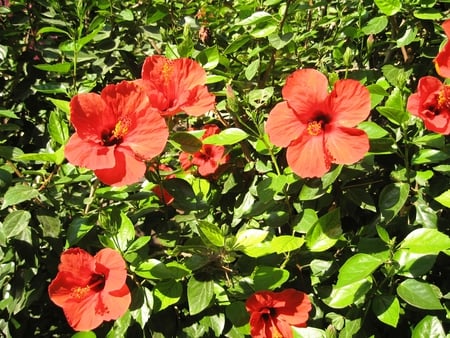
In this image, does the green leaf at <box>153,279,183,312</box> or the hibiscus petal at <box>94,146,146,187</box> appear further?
the green leaf at <box>153,279,183,312</box>

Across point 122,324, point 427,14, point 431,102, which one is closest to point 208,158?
point 122,324

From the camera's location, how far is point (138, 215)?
1492mm

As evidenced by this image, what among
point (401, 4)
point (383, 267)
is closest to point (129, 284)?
point (383, 267)

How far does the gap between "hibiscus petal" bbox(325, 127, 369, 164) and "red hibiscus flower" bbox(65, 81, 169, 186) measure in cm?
41

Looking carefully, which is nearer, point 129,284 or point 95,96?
point 95,96

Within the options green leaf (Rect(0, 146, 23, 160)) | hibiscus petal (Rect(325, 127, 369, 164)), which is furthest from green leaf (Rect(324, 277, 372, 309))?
green leaf (Rect(0, 146, 23, 160))

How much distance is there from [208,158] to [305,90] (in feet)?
1.63

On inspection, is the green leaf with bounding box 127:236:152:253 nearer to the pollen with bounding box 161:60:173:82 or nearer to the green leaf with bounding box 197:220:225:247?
the green leaf with bounding box 197:220:225:247

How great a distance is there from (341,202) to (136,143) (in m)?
0.68

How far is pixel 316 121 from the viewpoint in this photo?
131 centimetres

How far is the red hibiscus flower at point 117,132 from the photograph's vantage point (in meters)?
1.19

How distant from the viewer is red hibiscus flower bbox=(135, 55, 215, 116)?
1.29 m

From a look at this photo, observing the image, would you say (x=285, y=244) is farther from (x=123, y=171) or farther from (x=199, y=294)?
(x=123, y=171)

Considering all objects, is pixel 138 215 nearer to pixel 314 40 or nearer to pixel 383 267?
pixel 383 267
